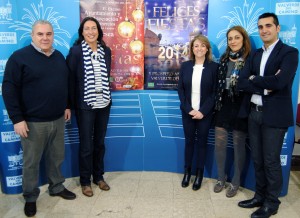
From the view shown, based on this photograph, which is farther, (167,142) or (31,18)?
(167,142)

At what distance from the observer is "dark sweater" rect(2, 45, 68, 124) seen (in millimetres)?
2395

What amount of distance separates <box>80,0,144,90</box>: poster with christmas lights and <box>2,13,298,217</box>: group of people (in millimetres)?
299

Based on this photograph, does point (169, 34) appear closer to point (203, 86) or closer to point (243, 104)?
point (203, 86)

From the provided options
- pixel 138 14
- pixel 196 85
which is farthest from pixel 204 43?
pixel 138 14

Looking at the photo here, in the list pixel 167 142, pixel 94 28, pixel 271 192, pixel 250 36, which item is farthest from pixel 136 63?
pixel 271 192

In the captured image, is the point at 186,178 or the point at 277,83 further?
the point at 186,178

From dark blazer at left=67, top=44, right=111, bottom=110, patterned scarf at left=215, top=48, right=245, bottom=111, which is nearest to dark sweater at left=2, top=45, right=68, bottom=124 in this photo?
dark blazer at left=67, top=44, right=111, bottom=110

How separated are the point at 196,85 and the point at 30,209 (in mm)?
1852

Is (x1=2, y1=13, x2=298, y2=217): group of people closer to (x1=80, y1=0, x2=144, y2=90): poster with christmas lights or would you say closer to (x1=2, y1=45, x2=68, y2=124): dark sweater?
(x1=2, y1=45, x2=68, y2=124): dark sweater

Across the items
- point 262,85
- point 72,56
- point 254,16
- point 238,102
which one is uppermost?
point 254,16

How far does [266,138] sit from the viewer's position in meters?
2.46

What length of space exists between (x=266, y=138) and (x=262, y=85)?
44 cm

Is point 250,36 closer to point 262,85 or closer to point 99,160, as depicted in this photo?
point 262,85

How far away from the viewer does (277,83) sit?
89.2 inches
